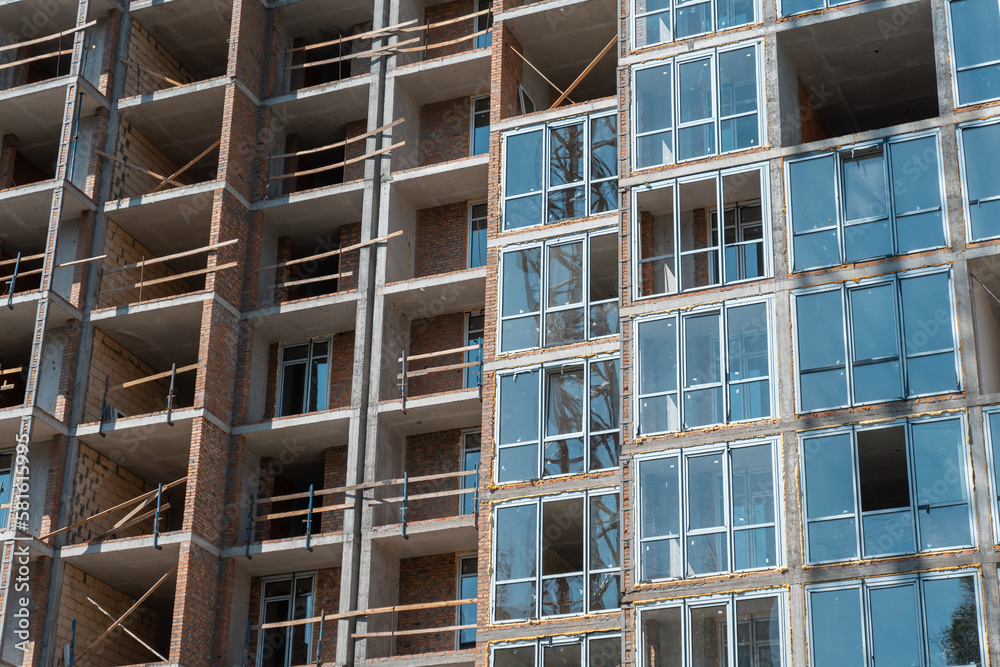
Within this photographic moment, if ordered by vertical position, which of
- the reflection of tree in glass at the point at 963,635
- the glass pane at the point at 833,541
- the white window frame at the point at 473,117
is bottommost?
the reflection of tree in glass at the point at 963,635

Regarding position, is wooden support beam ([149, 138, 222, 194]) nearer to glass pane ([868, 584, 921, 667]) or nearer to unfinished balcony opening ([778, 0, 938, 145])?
unfinished balcony opening ([778, 0, 938, 145])

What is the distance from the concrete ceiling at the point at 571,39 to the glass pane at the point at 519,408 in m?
9.22

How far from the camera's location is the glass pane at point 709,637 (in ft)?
87.4

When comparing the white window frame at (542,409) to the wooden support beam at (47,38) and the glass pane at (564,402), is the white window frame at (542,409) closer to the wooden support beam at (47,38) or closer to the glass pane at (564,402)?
the glass pane at (564,402)

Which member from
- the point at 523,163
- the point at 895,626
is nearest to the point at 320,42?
the point at 523,163

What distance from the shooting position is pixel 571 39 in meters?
37.1

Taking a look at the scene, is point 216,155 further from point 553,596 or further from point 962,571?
point 962,571

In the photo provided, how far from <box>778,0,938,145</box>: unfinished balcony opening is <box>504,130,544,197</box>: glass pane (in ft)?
20.0

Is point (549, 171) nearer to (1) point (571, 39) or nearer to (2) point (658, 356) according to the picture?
(1) point (571, 39)

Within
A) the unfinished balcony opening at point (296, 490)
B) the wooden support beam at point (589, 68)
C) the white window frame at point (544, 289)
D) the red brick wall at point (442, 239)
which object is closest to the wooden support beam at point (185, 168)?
the red brick wall at point (442, 239)

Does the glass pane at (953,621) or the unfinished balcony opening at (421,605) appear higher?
the unfinished balcony opening at (421,605)

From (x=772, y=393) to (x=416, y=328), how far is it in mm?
11916

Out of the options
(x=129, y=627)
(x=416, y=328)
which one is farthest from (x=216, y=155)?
(x=129, y=627)

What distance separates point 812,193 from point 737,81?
3.33 m
